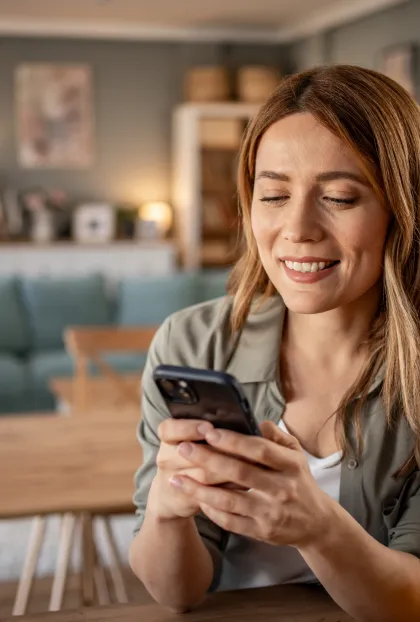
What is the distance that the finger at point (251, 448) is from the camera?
0.81 metres

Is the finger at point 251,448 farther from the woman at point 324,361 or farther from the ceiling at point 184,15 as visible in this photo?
the ceiling at point 184,15

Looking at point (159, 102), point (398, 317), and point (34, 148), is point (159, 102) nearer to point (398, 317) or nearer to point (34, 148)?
point (34, 148)

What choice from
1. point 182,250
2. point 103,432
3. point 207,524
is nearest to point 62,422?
point 103,432

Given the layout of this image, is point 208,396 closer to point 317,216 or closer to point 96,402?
point 317,216

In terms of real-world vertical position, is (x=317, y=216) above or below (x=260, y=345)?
above

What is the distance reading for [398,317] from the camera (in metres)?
1.10

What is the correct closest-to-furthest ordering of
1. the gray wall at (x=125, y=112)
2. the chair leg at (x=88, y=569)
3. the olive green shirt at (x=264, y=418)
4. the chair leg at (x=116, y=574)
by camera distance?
1. the olive green shirt at (x=264, y=418)
2. the chair leg at (x=88, y=569)
3. the chair leg at (x=116, y=574)
4. the gray wall at (x=125, y=112)

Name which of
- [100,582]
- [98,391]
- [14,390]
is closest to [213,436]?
[100,582]

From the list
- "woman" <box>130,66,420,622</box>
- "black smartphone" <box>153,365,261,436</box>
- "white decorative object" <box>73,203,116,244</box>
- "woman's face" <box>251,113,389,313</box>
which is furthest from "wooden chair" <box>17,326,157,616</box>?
"white decorative object" <box>73,203,116,244</box>

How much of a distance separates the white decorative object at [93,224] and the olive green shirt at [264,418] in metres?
6.51

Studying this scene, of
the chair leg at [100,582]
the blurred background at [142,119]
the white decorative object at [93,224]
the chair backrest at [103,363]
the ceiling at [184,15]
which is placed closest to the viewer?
the chair leg at [100,582]

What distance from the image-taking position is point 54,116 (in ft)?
25.9

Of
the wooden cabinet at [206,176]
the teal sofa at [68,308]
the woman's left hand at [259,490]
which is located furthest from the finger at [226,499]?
the wooden cabinet at [206,176]

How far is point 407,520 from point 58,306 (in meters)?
4.73
